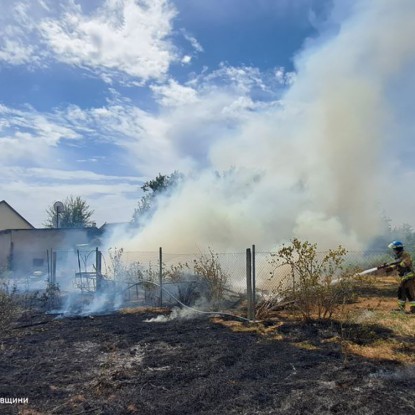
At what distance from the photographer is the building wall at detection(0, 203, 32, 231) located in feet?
124


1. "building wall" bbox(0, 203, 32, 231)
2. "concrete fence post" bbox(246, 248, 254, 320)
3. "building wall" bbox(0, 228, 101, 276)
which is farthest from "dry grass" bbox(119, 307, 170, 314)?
"building wall" bbox(0, 203, 32, 231)

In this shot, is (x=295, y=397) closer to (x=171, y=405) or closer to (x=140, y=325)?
(x=171, y=405)

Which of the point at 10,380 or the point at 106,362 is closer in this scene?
the point at 10,380

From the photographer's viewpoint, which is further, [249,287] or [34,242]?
[34,242]

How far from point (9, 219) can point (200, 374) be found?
126 ft

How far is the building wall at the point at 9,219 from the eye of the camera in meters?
37.9

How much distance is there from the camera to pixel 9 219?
38.6 metres

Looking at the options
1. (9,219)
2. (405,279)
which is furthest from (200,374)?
(9,219)

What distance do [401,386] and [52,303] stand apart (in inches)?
392

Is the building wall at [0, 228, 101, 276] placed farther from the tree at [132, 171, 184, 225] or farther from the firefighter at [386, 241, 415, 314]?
the firefighter at [386, 241, 415, 314]

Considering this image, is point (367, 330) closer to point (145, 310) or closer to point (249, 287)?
point (249, 287)

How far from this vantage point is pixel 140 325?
28.1 ft

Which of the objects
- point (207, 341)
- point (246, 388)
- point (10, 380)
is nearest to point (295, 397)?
point (246, 388)

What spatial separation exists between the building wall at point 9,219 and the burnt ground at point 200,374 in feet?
111
